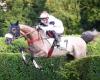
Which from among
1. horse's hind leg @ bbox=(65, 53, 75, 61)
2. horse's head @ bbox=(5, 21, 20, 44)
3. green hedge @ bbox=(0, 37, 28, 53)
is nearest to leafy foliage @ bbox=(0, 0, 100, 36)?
green hedge @ bbox=(0, 37, 28, 53)

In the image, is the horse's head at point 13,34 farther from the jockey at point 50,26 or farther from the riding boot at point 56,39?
the riding boot at point 56,39

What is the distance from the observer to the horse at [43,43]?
11867mm

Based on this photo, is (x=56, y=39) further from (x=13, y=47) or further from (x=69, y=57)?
(x=13, y=47)

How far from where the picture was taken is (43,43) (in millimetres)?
12469

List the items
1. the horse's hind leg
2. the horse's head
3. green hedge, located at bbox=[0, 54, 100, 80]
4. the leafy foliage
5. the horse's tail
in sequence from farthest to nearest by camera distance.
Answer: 1. the leafy foliage
2. the horse's tail
3. the horse's hind leg
4. green hedge, located at bbox=[0, 54, 100, 80]
5. the horse's head

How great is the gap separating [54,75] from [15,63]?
118 centimetres

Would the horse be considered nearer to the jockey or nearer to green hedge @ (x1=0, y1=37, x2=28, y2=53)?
the jockey

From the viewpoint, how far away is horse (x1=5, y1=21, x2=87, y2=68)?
467 inches

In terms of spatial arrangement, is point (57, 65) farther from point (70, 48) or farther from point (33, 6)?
point (33, 6)

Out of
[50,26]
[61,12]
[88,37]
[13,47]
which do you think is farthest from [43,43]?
[61,12]

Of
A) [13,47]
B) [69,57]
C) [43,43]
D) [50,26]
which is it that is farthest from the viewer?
[13,47]

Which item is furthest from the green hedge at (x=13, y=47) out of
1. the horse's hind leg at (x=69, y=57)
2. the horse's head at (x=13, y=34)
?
the horse's head at (x=13, y=34)

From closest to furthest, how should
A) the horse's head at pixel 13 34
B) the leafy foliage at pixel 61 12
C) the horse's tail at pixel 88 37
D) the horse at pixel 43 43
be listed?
1. the horse's head at pixel 13 34
2. the horse at pixel 43 43
3. the horse's tail at pixel 88 37
4. the leafy foliage at pixel 61 12

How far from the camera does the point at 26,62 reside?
42.5ft
